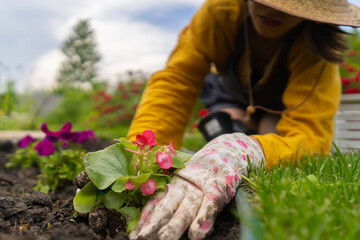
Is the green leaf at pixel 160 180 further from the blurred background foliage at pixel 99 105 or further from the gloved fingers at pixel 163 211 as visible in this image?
the blurred background foliage at pixel 99 105

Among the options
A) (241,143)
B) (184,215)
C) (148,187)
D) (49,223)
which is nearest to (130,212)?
(148,187)

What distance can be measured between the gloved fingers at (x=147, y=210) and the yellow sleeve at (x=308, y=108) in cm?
71

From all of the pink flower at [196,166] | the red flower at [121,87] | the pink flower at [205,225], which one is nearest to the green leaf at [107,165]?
the pink flower at [196,166]

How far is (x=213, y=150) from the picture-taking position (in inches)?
52.6

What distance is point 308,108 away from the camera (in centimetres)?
Answer: 187

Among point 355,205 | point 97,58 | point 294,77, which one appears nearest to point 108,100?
point 294,77

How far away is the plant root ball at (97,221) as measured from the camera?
1151mm

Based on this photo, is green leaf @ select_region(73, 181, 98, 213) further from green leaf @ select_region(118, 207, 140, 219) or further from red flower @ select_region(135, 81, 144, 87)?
red flower @ select_region(135, 81, 144, 87)

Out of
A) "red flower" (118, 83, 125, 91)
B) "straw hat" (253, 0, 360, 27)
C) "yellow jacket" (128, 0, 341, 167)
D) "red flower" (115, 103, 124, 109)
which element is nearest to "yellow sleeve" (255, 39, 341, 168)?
"yellow jacket" (128, 0, 341, 167)

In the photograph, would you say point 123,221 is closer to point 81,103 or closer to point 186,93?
point 186,93

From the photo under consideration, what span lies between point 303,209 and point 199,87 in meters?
1.62

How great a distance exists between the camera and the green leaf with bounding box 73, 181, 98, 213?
116cm

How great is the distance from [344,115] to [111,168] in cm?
242

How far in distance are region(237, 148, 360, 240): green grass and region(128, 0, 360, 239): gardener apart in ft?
0.60
